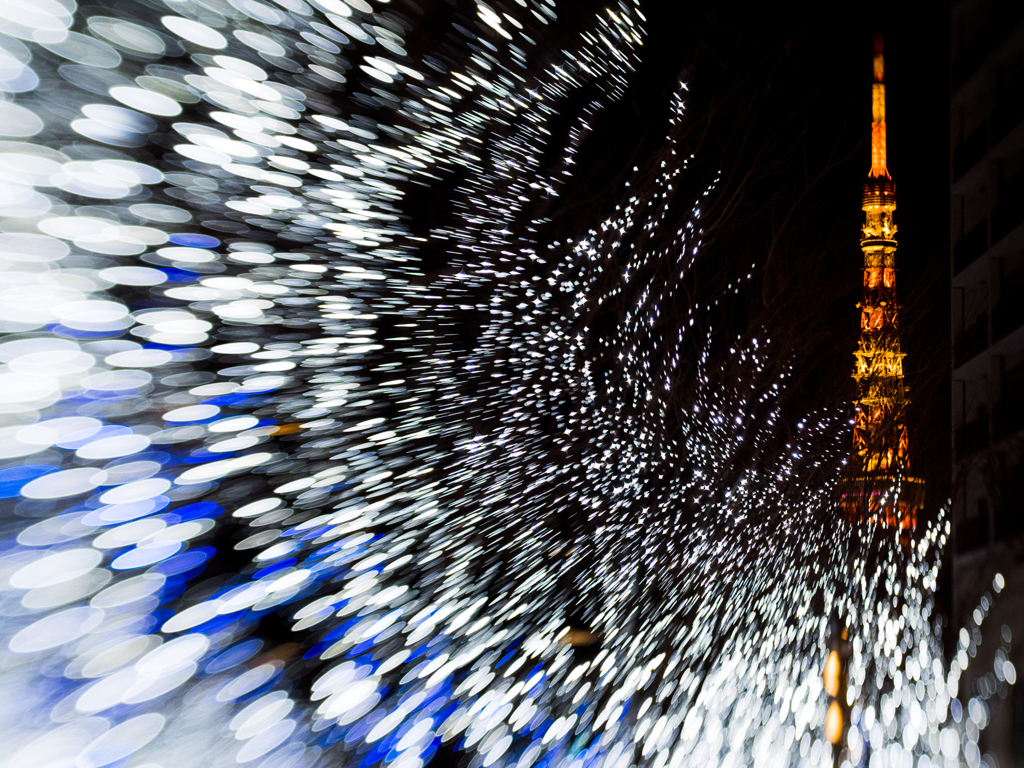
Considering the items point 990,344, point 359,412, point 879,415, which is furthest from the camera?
point 990,344

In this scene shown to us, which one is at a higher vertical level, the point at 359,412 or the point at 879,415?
the point at 879,415

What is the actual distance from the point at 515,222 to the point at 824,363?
500 centimetres

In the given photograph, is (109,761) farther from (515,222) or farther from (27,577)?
(515,222)

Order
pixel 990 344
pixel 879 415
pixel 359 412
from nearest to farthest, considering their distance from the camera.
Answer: pixel 359 412, pixel 879 415, pixel 990 344

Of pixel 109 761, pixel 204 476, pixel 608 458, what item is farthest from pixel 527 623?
pixel 109 761

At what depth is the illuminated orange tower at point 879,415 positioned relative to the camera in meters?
7.75

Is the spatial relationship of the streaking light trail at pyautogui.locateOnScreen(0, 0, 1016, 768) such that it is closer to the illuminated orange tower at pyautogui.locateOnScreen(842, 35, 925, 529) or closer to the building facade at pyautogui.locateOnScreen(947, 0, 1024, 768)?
the building facade at pyautogui.locateOnScreen(947, 0, 1024, 768)

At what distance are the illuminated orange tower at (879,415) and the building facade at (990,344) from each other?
0.58 m

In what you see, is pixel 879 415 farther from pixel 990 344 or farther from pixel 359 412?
pixel 359 412

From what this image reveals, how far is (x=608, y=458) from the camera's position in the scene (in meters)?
4.95

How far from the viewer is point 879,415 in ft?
26.4

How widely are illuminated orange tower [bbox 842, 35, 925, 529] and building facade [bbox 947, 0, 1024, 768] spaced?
58cm

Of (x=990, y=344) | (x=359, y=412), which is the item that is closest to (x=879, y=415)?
(x=990, y=344)

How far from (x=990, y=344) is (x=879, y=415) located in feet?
15.3
